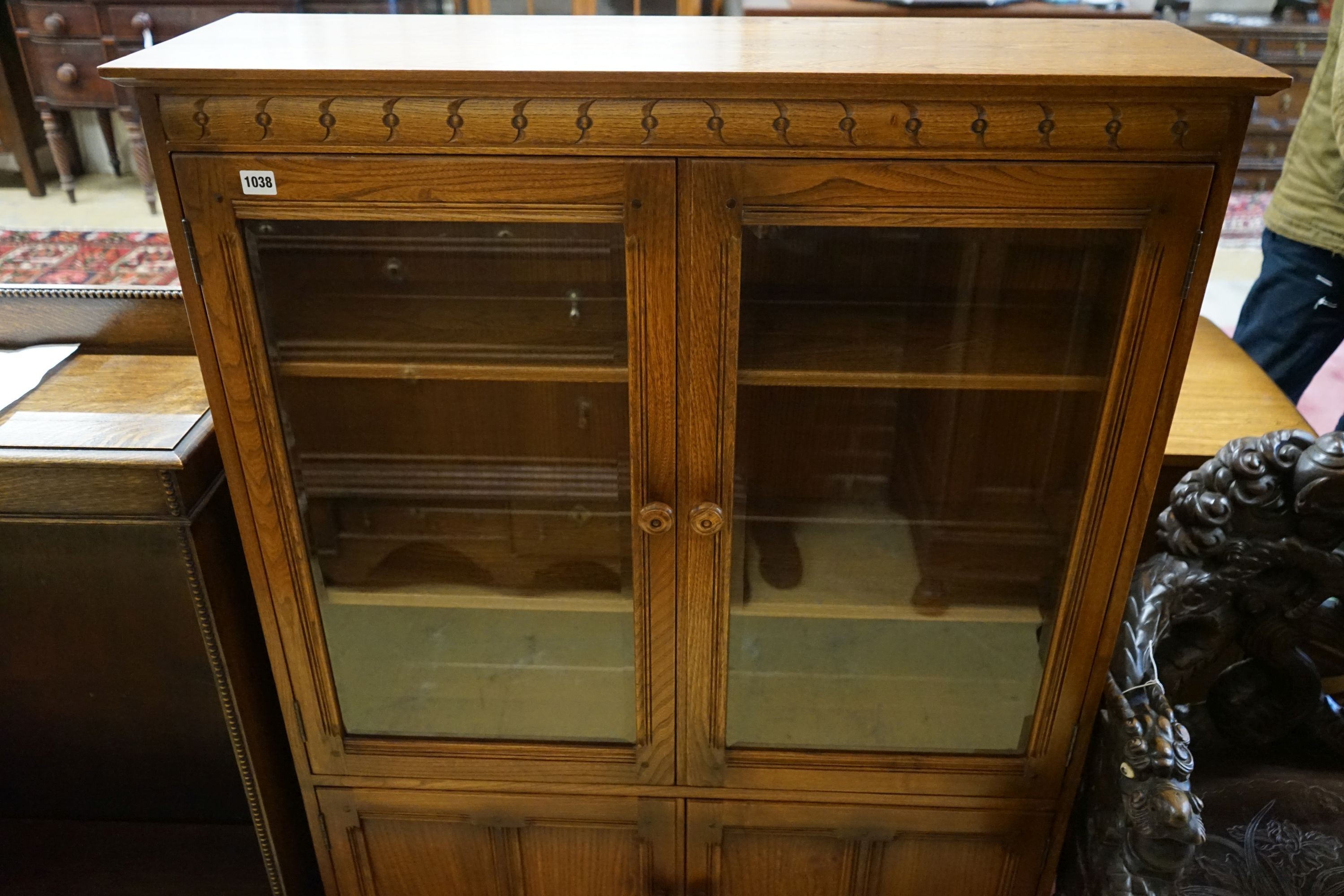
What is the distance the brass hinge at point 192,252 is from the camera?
0.67 metres

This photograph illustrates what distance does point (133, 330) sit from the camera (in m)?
0.98

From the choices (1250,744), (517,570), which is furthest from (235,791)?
(1250,744)

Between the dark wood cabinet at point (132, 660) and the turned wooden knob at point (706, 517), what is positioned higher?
the turned wooden knob at point (706, 517)

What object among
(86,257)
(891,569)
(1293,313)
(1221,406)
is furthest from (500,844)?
(86,257)

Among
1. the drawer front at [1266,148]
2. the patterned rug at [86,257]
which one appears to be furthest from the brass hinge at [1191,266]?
the drawer front at [1266,148]

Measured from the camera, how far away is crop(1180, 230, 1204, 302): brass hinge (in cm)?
65

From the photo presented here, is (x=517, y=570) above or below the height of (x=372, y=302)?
below

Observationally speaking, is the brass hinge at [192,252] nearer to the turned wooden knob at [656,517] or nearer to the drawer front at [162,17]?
the turned wooden knob at [656,517]

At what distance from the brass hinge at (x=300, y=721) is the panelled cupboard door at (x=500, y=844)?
0.07m

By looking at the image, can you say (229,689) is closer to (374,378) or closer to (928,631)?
(374,378)

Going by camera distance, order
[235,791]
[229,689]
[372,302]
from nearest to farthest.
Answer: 1. [372,302]
2. [229,689]
3. [235,791]

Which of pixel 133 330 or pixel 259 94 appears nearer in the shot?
pixel 259 94

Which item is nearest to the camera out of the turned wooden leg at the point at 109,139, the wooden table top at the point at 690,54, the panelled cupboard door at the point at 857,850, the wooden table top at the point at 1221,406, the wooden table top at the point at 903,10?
the wooden table top at the point at 690,54

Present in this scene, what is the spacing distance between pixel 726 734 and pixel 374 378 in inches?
17.2
